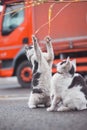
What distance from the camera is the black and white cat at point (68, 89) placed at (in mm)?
6621

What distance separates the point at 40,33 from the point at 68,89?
910 centimetres

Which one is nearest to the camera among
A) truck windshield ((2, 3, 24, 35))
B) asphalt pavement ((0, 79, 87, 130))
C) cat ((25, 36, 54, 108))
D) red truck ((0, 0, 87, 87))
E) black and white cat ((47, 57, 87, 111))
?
asphalt pavement ((0, 79, 87, 130))

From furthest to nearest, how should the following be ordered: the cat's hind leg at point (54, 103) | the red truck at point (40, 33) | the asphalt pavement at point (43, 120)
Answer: the red truck at point (40, 33) < the cat's hind leg at point (54, 103) < the asphalt pavement at point (43, 120)

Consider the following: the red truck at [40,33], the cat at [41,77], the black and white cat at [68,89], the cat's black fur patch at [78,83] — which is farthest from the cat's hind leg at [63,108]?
the red truck at [40,33]

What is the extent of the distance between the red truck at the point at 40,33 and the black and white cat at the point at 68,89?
7413 mm

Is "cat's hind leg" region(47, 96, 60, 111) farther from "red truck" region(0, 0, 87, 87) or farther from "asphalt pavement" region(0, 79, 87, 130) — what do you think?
"red truck" region(0, 0, 87, 87)

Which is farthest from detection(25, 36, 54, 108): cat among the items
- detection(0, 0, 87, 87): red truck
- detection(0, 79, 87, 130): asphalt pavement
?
detection(0, 0, 87, 87): red truck

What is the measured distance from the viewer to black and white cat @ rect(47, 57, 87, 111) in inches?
261

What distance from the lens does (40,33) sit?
15.7 meters

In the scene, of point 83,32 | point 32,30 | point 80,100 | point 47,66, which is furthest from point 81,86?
point 32,30

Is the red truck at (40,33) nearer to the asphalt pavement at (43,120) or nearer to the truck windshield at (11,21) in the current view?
the truck windshield at (11,21)

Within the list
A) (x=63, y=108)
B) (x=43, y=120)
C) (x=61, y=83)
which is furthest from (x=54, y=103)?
(x=43, y=120)

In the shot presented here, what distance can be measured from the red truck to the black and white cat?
24.3 ft

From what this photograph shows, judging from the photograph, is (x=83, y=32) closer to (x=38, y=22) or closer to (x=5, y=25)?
(x=38, y=22)
